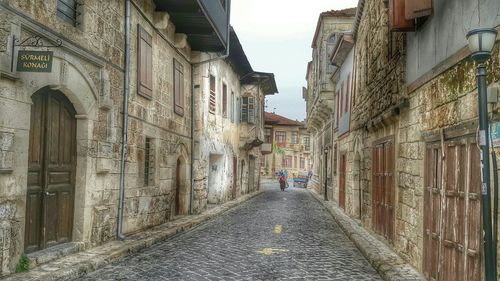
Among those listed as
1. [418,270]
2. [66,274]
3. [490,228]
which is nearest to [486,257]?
[490,228]

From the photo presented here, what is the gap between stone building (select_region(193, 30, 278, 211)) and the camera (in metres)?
16.8

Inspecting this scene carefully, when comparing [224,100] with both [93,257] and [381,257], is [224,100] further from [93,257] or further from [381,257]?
[93,257]

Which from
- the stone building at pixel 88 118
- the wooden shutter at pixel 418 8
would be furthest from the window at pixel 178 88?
the wooden shutter at pixel 418 8

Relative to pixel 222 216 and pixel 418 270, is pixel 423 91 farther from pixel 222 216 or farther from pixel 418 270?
pixel 222 216

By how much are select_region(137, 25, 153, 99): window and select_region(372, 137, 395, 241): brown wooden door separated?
16.9 ft

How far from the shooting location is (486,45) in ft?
13.3

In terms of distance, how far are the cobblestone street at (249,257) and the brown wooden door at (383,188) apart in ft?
2.48

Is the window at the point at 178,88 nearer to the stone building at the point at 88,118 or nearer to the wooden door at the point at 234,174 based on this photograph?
the stone building at the point at 88,118

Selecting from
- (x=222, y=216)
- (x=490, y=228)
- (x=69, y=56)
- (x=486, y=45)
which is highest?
(x=69, y=56)

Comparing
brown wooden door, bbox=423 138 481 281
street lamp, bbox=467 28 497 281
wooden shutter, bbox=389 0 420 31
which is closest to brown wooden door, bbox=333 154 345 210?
wooden shutter, bbox=389 0 420 31

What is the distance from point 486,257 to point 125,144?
7.08m

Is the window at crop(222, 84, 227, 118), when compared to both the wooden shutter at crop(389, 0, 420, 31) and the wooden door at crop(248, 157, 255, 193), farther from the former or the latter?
the wooden shutter at crop(389, 0, 420, 31)

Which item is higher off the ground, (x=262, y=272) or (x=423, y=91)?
(x=423, y=91)

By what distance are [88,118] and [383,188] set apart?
5.86m
